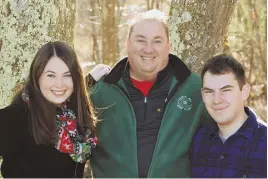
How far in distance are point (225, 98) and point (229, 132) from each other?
0.25m

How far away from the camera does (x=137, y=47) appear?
4.08m

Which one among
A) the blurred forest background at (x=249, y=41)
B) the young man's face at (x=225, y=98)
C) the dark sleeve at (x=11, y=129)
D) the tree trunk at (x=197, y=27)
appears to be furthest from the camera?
the blurred forest background at (x=249, y=41)

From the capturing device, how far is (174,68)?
161 inches

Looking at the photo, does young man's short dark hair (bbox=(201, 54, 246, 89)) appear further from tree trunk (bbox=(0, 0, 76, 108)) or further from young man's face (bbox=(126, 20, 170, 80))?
tree trunk (bbox=(0, 0, 76, 108))

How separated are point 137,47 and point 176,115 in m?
0.66

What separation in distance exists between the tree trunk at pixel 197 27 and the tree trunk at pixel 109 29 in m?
4.50

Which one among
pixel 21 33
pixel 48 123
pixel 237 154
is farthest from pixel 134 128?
pixel 21 33

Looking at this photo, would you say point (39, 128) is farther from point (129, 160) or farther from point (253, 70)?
point (253, 70)

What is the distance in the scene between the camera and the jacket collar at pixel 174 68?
4012mm

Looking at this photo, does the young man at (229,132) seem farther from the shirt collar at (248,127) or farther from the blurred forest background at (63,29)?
the blurred forest background at (63,29)

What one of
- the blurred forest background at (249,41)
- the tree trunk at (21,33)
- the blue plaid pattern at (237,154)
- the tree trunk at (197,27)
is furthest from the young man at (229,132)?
the blurred forest background at (249,41)

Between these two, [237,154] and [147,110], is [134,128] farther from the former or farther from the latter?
[237,154]

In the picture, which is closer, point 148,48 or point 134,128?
point 134,128

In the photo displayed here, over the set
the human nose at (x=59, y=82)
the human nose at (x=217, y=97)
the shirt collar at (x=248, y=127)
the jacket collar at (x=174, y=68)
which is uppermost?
the jacket collar at (x=174, y=68)
